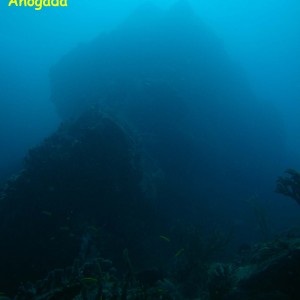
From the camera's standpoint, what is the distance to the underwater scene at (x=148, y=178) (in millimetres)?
5781

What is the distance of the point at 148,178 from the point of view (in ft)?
46.6

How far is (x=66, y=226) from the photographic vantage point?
9.70 m

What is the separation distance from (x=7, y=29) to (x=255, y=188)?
66.8 m

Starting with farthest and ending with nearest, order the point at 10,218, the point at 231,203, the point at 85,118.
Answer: the point at 231,203 < the point at 85,118 < the point at 10,218

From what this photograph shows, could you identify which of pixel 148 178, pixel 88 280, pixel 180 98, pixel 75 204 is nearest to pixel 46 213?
pixel 75 204

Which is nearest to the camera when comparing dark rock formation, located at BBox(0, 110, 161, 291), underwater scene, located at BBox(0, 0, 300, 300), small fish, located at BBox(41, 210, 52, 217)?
underwater scene, located at BBox(0, 0, 300, 300)

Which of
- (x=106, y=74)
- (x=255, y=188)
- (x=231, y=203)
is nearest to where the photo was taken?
(x=231, y=203)

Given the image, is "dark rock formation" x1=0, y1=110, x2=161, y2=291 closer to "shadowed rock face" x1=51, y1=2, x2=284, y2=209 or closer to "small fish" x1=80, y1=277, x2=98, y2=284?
"small fish" x1=80, y1=277, x2=98, y2=284

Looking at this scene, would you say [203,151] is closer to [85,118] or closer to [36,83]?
[85,118]

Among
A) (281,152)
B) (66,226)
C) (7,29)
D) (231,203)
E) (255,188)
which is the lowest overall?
(66,226)

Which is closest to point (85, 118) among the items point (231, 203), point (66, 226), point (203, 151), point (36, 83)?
point (66, 226)

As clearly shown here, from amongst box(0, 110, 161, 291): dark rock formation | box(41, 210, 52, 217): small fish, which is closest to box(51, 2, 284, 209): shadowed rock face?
box(0, 110, 161, 291): dark rock formation

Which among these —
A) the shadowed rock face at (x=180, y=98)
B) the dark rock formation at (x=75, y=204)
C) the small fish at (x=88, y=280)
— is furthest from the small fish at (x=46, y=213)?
the shadowed rock face at (x=180, y=98)

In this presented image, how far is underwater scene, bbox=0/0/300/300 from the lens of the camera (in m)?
5.78
